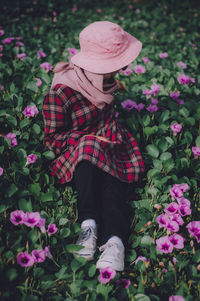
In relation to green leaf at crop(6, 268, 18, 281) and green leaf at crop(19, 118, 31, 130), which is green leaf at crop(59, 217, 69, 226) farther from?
green leaf at crop(19, 118, 31, 130)

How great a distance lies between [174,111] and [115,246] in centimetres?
128

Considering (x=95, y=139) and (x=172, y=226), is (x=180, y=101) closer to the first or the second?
(x=95, y=139)

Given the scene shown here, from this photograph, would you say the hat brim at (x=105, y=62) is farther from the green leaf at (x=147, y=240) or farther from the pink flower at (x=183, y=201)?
the green leaf at (x=147, y=240)

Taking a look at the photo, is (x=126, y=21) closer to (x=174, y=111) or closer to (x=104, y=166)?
(x=174, y=111)

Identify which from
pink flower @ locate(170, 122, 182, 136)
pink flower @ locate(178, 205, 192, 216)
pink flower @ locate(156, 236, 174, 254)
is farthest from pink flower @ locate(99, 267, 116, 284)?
pink flower @ locate(170, 122, 182, 136)

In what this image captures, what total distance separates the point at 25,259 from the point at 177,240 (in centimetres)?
72

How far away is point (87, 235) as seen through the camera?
1408 mm

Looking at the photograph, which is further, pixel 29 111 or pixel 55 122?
pixel 29 111

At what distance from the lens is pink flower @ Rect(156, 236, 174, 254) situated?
133cm

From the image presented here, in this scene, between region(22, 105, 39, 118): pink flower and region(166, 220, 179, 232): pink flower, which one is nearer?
region(166, 220, 179, 232): pink flower

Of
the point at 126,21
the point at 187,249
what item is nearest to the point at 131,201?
the point at 187,249

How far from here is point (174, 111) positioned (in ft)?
7.27

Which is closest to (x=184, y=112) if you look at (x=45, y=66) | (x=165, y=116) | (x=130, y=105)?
(x=165, y=116)

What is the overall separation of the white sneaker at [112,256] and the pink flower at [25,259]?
1.07 feet
